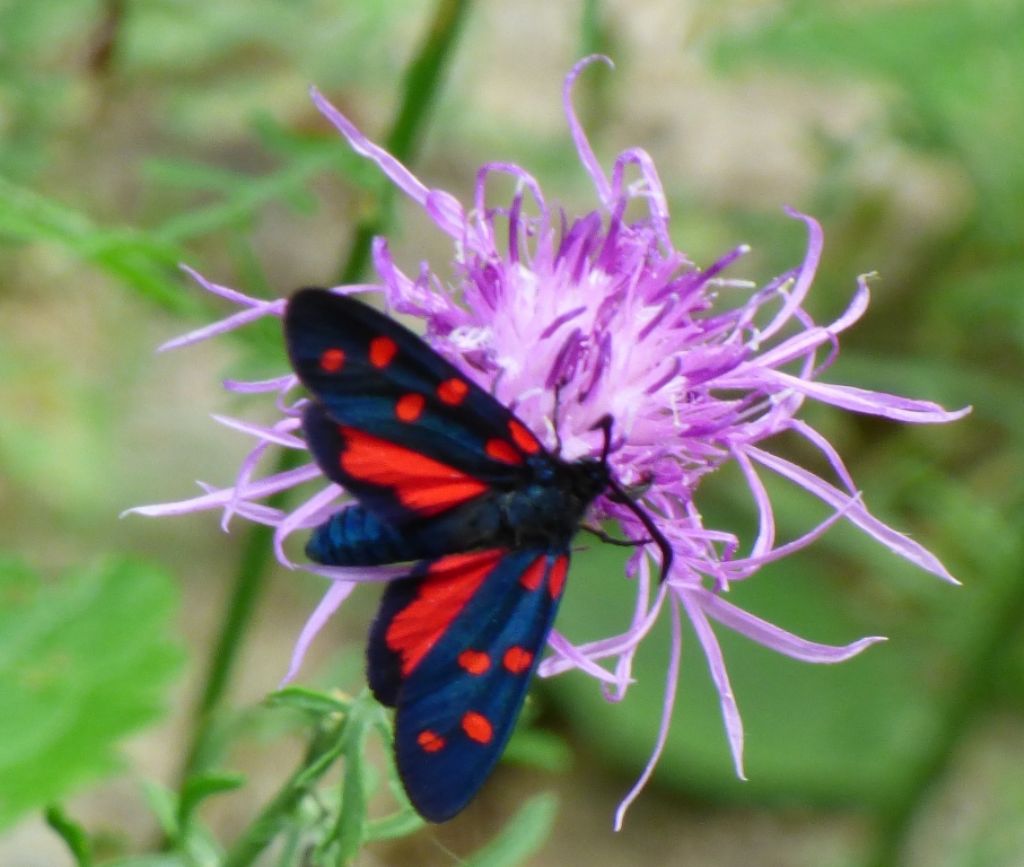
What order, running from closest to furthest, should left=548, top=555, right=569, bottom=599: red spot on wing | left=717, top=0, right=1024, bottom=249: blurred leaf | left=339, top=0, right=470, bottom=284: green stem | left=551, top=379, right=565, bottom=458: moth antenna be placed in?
1. left=548, top=555, right=569, bottom=599: red spot on wing
2. left=551, top=379, right=565, bottom=458: moth antenna
3. left=339, top=0, right=470, bottom=284: green stem
4. left=717, top=0, right=1024, bottom=249: blurred leaf

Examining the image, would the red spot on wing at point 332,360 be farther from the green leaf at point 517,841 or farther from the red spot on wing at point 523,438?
the green leaf at point 517,841

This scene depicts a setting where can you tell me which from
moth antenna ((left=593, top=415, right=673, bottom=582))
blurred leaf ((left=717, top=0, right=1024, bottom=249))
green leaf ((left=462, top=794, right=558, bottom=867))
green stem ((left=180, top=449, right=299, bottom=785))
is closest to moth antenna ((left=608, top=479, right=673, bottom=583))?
moth antenna ((left=593, top=415, right=673, bottom=582))

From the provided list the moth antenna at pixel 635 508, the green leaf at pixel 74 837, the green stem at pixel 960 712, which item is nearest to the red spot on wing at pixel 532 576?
the moth antenna at pixel 635 508

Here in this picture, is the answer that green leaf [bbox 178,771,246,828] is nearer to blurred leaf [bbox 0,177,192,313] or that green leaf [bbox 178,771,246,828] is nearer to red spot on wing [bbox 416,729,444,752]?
red spot on wing [bbox 416,729,444,752]

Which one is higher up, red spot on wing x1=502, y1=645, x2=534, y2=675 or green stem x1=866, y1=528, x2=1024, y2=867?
red spot on wing x1=502, y1=645, x2=534, y2=675

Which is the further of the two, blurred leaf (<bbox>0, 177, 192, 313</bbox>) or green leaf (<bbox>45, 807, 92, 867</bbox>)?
blurred leaf (<bbox>0, 177, 192, 313</bbox>)

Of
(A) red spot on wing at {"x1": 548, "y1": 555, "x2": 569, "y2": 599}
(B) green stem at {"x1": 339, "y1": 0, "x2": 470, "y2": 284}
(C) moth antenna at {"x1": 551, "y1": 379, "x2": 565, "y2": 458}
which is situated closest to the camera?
(A) red spot on wing at {"x1": 548, "y1": 555, "x2": 569, "y2": 599}

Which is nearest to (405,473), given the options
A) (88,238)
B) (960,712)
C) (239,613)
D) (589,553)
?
(88,238)
